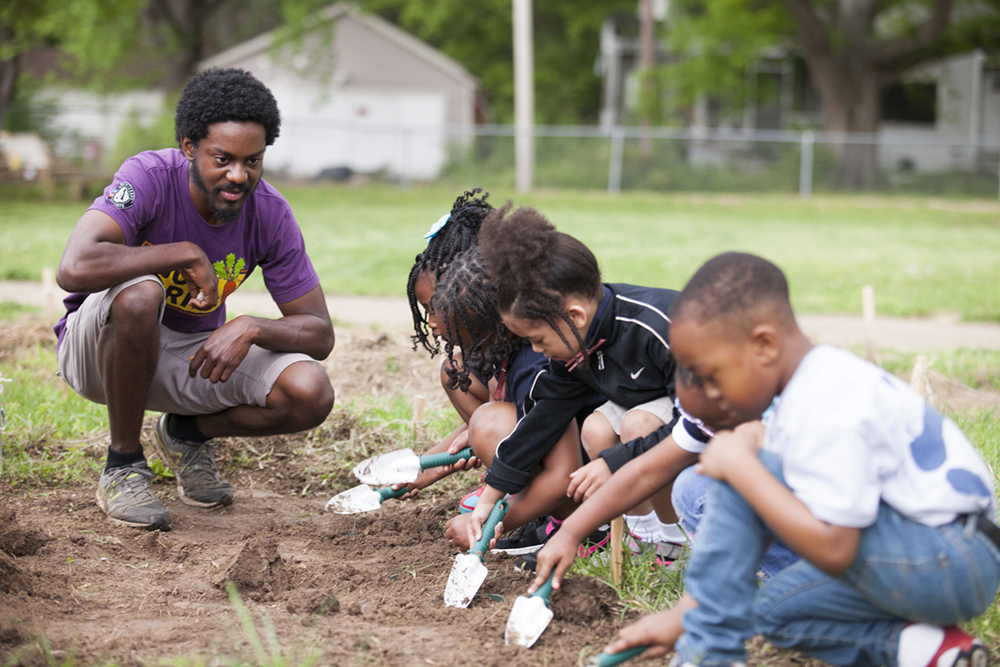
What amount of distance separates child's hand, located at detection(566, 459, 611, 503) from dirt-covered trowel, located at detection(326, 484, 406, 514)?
2.87 ft

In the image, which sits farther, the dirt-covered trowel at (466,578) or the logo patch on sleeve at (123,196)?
the logo patch on sleeve at (123,196)

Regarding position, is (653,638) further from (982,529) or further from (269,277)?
(269,277)

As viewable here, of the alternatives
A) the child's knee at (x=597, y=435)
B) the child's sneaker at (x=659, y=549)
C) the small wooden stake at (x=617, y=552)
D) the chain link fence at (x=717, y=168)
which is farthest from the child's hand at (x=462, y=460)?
the chain link fence at (x=717, y=168)

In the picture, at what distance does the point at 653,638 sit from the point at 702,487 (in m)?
0.49

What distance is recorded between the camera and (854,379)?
1674 millimetres

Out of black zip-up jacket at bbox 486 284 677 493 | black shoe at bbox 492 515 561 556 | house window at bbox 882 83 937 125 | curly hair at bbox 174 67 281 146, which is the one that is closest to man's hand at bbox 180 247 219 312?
curly hair at bbox 174 67 281 146

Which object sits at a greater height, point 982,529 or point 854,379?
point 854,379

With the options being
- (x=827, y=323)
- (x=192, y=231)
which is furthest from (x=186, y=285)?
(x=827, y=323)

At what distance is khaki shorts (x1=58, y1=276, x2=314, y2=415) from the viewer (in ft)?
10.3

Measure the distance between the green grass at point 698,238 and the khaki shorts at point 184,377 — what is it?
4.10 meters

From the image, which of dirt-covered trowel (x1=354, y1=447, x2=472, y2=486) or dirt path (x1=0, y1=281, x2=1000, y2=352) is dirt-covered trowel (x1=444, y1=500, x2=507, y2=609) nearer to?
dirt-covered trowel (x1=354, y1=447, x2=472, y2=486)

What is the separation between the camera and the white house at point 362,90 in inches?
941

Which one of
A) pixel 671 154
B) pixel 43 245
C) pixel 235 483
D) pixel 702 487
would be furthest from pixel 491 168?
pixel 702 487

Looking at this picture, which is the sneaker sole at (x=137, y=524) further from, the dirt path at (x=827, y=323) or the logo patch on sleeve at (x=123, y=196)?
the dirt path at (x=827, y=323)
